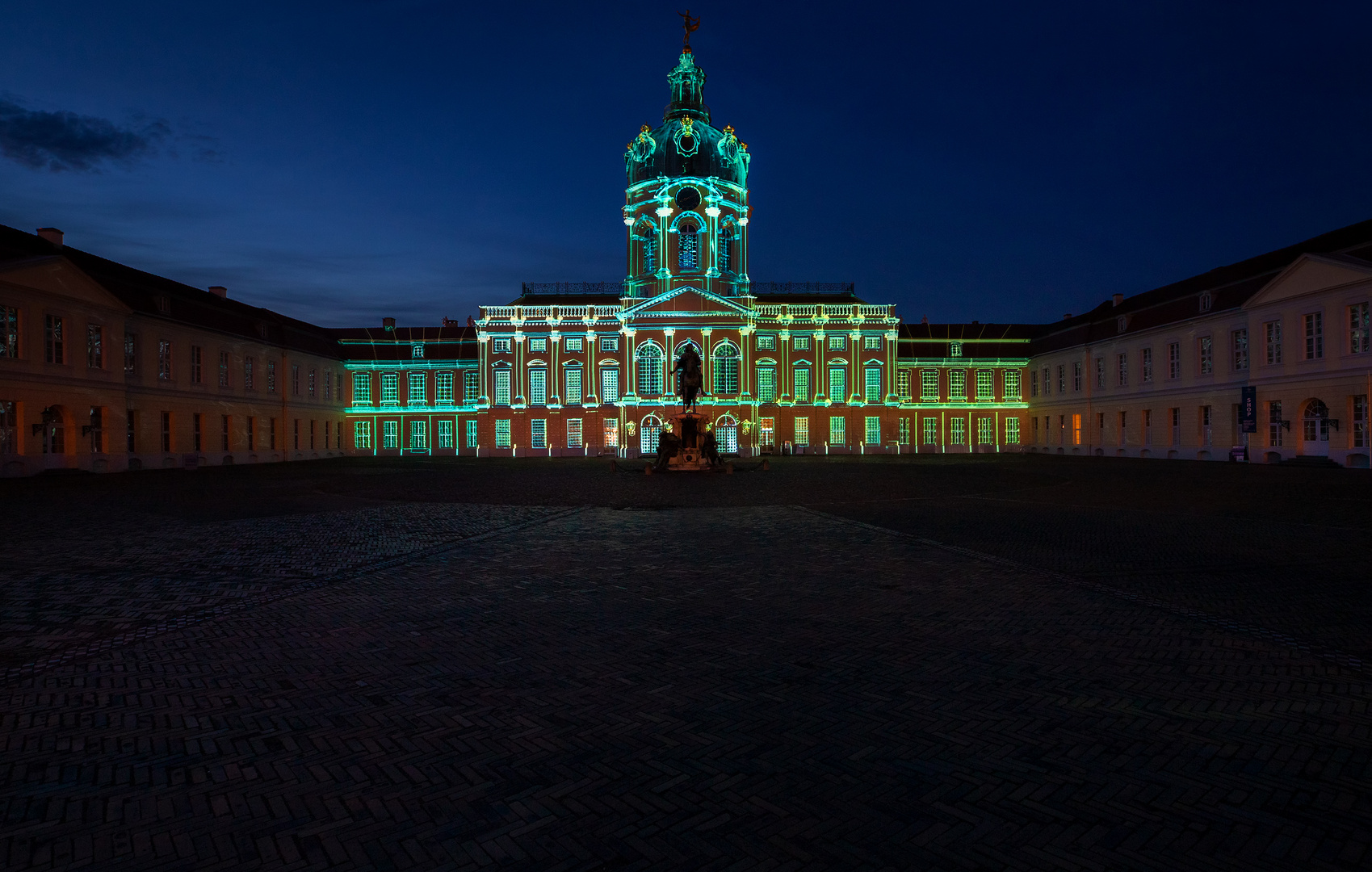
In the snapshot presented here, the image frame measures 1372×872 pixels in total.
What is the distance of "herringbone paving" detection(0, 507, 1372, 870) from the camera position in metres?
3.34

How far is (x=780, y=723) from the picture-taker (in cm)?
462

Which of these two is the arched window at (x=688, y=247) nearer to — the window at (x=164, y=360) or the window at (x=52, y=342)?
the window at (x=164, y=360)

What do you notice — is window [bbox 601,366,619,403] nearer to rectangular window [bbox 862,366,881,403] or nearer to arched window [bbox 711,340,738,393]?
arched window [bbox 711,340,738,393]

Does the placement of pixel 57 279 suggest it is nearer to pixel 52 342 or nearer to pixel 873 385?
pixel 52 342

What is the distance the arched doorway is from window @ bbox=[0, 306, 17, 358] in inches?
2236

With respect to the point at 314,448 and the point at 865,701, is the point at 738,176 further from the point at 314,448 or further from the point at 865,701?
the point at 865,701

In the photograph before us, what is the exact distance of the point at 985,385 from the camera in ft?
218

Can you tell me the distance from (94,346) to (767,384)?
138 feet

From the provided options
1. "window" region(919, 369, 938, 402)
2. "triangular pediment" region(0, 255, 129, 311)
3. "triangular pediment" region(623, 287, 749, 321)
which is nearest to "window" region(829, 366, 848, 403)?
"triangular pediment" region(623, 287, 749, 321)

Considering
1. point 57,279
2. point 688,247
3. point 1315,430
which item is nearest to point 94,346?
point 57,279

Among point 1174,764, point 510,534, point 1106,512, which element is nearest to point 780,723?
point 1174,764

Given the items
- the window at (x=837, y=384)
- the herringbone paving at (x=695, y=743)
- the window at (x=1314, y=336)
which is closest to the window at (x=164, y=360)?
the herringbone paving at (x=695, y=743)

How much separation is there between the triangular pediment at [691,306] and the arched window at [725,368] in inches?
95.0

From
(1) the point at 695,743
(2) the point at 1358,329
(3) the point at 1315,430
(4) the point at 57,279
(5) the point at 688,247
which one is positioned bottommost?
(1) the point at 695,743
